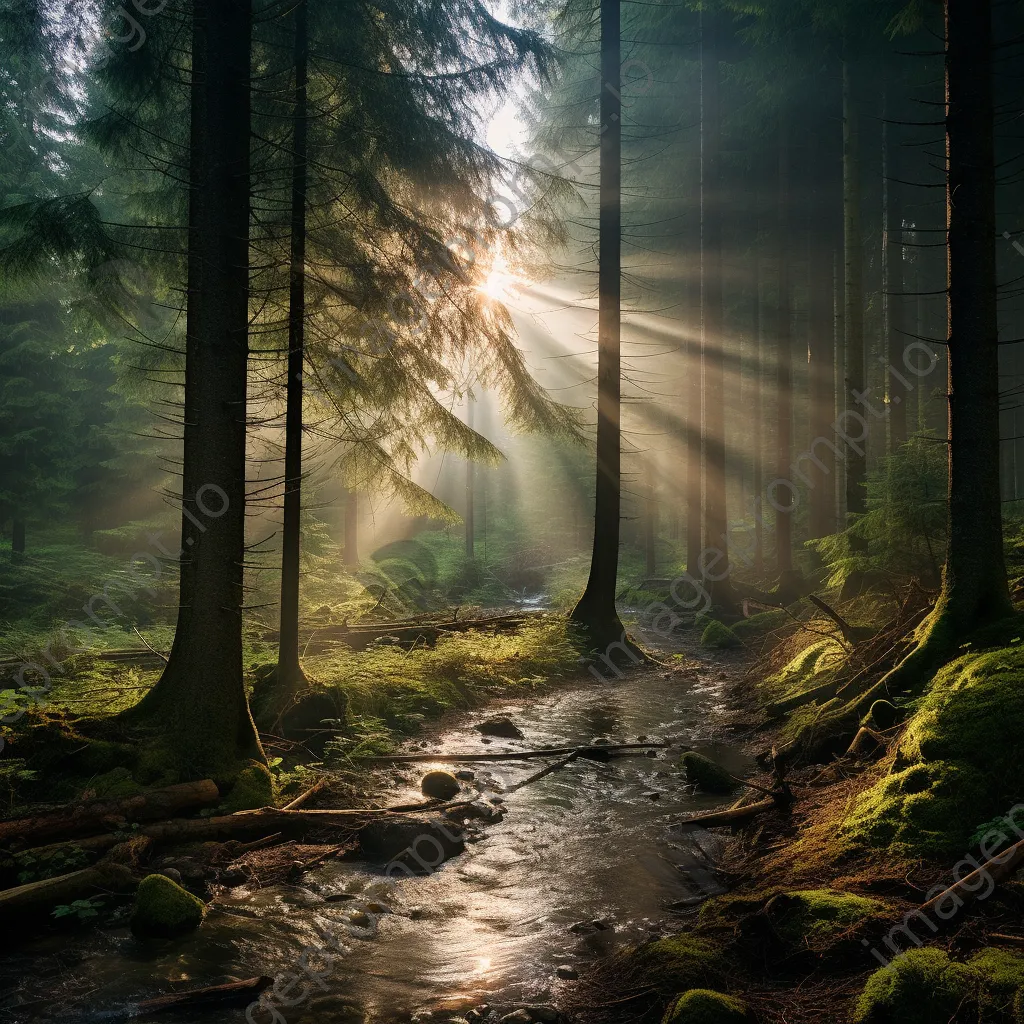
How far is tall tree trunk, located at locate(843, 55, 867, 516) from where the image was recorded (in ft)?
A: 46.6

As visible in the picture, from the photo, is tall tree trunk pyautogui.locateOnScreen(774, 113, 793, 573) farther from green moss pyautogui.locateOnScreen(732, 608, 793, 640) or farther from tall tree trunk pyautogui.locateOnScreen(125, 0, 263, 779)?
tall tree trunk pyautogui.locateOnScreen(125, 0, 263, 779)

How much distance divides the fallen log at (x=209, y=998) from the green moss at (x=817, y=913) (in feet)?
9.20

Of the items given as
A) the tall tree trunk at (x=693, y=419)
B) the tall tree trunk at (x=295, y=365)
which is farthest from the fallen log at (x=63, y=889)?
the tall tree trunk at (x=693, y=419)

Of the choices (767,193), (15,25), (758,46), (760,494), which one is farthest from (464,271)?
(760,494)

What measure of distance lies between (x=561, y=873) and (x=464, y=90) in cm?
917

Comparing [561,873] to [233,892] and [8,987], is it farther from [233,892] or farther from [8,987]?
[8,987]

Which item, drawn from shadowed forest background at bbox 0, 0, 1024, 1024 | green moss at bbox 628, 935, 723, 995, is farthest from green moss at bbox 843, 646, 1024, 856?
green moss at bbox 628, 935, 723, 995

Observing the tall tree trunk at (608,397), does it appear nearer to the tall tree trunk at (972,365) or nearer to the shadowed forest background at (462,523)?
the shadowed forest background at (462,523)

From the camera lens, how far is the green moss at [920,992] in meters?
2.87

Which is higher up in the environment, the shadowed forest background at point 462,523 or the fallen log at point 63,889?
the shadowed forest background at point 462,523

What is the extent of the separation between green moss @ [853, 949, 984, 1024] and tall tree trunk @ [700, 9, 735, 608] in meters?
14.7

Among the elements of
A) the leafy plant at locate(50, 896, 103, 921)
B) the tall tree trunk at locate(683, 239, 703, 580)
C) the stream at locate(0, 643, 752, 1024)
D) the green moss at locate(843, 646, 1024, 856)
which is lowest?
the stream at locate(0, 643, 752, 1024)

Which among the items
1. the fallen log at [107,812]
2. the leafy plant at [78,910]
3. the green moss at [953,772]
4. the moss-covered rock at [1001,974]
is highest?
the green moss at [953,772]

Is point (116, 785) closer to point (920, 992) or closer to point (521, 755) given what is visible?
point (521, 755)
